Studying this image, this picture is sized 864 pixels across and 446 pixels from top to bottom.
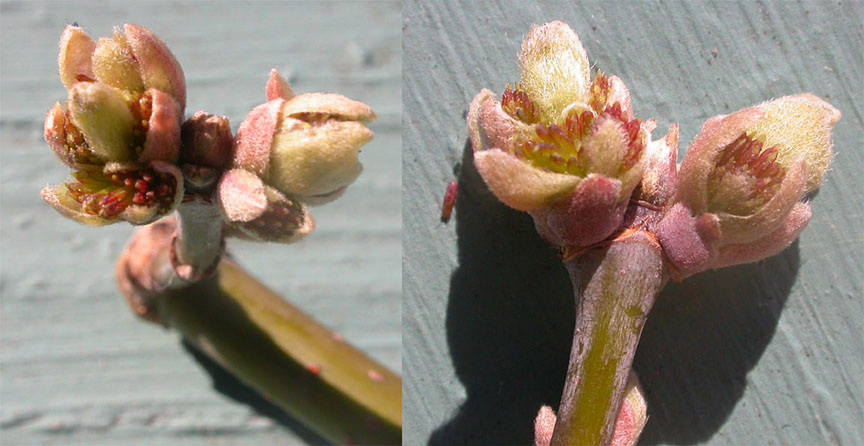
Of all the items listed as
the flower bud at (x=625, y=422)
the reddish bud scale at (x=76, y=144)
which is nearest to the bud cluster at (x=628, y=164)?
the flower bud at (x=625, y=422)

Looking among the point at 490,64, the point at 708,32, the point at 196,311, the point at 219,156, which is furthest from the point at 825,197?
the point at 196,311

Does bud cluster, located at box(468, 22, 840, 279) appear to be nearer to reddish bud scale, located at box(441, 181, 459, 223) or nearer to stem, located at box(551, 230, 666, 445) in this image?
stem, located at box(551, 230, 666, 445)

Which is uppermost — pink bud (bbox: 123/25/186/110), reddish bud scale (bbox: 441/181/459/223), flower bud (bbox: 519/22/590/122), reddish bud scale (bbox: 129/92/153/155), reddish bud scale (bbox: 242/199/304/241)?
pink bud (bbox: 123/25/186/110)

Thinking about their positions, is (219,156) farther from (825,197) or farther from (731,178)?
(825,197)

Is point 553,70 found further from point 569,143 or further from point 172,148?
point 172,148

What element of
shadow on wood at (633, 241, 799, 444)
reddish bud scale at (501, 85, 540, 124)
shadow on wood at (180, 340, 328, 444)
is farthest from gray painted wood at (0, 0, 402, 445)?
reddish bud scale at (501, 85, 540, 124)

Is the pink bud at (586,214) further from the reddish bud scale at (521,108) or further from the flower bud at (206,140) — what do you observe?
the flower bud at (206,140)
